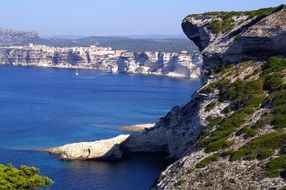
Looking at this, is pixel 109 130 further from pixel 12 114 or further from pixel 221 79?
pixel 221 79

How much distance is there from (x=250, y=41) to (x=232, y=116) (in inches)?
473

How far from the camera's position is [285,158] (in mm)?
30234

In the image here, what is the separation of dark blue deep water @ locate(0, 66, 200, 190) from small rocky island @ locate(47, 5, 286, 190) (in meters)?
7.63

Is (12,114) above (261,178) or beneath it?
beneath

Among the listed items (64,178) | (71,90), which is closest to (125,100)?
(71,90)

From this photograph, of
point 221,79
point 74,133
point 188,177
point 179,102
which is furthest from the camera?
point 179,102

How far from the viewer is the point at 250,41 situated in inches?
1971

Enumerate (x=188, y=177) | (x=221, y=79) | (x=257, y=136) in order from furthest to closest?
1. (x=221, y=79)
2. (x=257, y=136)
3. (x=188, y=177)

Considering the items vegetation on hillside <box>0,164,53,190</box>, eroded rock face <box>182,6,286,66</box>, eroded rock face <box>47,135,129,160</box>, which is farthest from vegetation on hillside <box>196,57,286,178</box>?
eroded rock face <box>47,135,129,160</box>

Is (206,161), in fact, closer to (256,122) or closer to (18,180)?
(256,122)

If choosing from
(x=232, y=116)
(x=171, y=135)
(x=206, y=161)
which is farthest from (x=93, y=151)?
(x=206, y=161)

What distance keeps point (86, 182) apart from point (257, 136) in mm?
21750

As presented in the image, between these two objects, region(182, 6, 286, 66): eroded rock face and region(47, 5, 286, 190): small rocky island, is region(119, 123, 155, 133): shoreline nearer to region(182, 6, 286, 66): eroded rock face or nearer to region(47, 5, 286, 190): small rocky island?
region(47, 5, 286, 190): small rocky island

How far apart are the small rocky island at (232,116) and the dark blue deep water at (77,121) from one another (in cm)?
763
